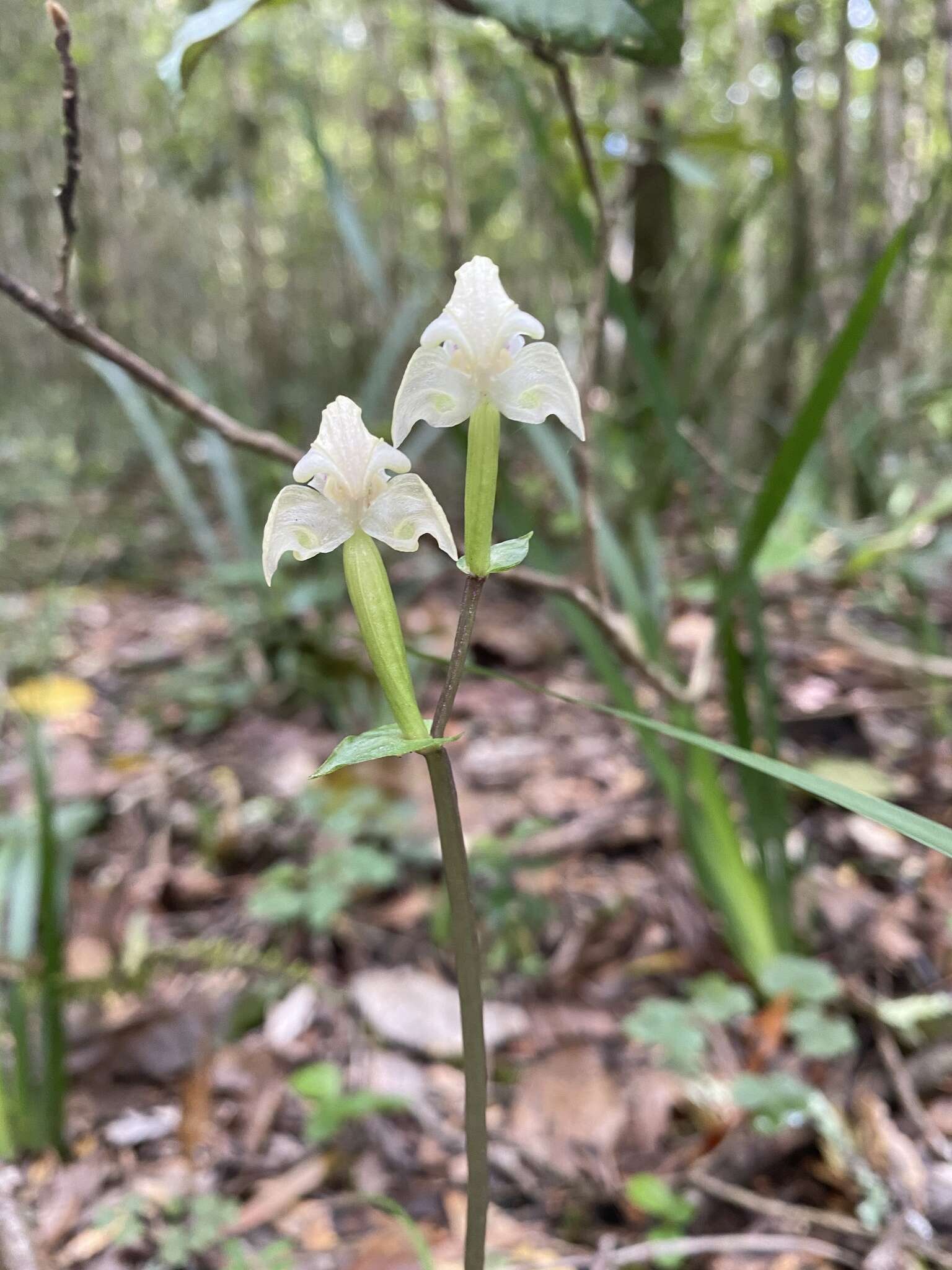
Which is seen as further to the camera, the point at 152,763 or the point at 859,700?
the point at 152,763

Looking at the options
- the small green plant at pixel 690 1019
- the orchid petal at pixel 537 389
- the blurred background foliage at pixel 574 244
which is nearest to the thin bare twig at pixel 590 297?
the blurred background foliage at pixel 574 244

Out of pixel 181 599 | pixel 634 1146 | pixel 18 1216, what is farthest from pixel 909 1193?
pixel 181 599

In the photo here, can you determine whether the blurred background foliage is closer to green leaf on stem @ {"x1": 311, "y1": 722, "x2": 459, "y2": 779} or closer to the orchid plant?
the orchid plant

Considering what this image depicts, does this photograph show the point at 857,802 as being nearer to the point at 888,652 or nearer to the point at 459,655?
the point at 459,655

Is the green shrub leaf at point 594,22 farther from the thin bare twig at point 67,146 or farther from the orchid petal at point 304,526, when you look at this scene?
the orchid petal at point 304,526

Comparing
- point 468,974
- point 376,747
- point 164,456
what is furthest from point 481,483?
point 164,456

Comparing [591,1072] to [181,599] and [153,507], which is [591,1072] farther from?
[153,507]
